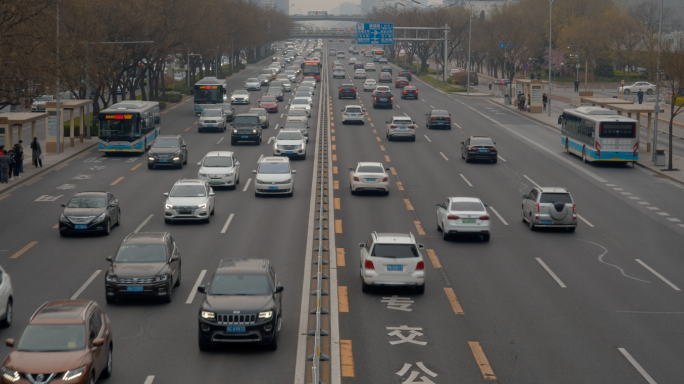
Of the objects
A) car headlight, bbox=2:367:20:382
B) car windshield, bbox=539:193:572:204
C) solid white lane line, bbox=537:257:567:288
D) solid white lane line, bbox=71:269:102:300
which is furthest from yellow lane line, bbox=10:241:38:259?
car windshield, bbox=539:193:572:204

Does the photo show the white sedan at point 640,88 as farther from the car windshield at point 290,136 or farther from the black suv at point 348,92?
the car windshield at point 290,136

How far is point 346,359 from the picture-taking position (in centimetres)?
1639

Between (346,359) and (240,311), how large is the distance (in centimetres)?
234

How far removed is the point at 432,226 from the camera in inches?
1185

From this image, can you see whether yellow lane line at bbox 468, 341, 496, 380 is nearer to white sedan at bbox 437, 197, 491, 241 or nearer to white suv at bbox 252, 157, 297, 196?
white sedan at bbox 437, 197, 491, 241

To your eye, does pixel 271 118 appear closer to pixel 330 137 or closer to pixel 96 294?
pixel 330 137

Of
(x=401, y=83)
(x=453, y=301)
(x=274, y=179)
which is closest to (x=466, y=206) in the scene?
(x=453, y=301)

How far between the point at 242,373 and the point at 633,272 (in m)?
13.6

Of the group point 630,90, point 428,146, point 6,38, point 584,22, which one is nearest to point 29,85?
point 6,38

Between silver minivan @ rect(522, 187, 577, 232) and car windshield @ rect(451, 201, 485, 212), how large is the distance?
2.79 metres

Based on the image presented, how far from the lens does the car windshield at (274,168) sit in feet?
118

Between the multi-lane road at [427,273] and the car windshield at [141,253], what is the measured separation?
1.11 metres

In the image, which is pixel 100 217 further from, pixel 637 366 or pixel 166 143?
pixel 637 366

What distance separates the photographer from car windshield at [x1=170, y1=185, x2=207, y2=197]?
30547 millimetres
